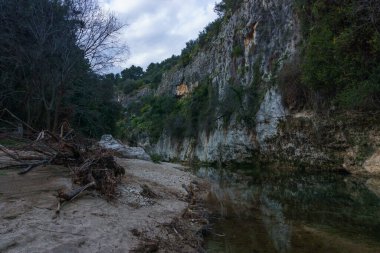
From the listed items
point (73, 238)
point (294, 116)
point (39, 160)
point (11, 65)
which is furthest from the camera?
point (294, 116)

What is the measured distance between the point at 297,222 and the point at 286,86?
58.6ft

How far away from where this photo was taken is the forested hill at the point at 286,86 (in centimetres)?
1598

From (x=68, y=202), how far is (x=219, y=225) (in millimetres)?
3178

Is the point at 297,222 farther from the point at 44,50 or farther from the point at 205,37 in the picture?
the point at 205,37

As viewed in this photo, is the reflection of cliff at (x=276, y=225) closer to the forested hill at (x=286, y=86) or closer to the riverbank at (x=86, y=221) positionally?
the riverbank at (x=86, y=221)

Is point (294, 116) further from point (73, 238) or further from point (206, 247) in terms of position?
point (73, 238)

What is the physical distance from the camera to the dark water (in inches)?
240

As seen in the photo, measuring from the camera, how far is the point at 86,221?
5.70 m

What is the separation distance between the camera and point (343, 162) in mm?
19781

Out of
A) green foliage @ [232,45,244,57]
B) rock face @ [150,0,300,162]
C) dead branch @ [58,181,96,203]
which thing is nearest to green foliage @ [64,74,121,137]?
rock face @ [150,0,300,162]

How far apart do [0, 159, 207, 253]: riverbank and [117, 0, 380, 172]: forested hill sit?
11.0m

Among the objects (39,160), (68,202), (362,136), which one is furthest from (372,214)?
(362,136)

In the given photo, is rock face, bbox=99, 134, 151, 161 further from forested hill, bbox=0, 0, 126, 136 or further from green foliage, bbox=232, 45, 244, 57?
green foliage, bbox=232, 45, 244, 57

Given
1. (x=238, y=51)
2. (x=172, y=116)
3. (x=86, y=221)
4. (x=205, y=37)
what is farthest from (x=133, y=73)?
(x=86, y=221)
